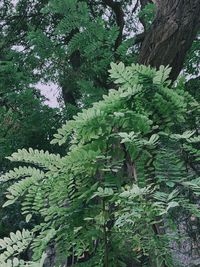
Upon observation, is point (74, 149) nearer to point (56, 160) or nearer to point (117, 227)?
point (56, 160)

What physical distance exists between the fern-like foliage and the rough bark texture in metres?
1.07

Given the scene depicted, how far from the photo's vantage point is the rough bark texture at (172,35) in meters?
2.50

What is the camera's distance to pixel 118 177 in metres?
1.43

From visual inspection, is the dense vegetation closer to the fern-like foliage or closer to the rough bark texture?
the fern-like foliage

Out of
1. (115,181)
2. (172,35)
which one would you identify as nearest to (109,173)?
(115,181)

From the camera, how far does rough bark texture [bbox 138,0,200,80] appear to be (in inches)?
98.4

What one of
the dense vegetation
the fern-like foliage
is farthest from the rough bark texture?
the fern-like foliage

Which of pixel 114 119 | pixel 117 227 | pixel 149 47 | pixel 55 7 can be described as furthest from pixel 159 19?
pixel 117 227

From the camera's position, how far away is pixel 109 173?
140 centimetres

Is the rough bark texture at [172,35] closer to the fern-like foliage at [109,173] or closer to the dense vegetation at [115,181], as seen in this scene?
the dense vegetation at [115,181]

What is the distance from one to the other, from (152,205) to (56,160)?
1.14ft

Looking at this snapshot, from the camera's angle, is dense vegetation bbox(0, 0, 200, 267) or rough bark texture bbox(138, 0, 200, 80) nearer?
dense vegetation bbox(0, 0, 200, 267)

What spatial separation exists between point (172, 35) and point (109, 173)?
1405mm

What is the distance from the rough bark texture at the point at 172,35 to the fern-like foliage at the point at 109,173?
Result: 3.50 ft
